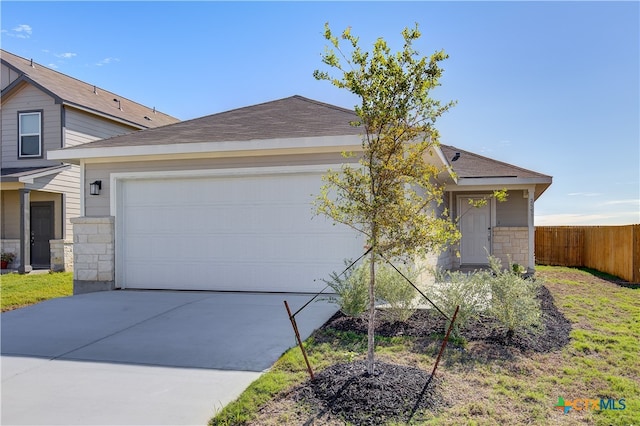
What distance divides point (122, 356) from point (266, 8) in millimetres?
6199

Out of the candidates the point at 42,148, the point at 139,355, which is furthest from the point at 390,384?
the point at 42,148

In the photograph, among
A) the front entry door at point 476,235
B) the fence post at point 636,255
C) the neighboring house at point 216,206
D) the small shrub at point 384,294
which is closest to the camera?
the small shrub at point 384,294

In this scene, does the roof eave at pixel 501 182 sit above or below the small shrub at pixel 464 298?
above

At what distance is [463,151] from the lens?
15.1m

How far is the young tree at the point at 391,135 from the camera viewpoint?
12.2 ft

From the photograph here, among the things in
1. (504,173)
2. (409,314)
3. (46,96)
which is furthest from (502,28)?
(46,96)

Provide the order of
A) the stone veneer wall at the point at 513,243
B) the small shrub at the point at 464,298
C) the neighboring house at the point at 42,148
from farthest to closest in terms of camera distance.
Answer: the neighboring house at the point at 42,148, the stone veneer wall at the point at 513,243, the small shrub at the point at 464,298

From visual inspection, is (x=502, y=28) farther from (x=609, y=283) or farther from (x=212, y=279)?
(x=212, y=279)

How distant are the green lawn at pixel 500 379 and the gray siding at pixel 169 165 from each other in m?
3.51

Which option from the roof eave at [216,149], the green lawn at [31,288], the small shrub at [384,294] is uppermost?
the roof eave at [216,149]

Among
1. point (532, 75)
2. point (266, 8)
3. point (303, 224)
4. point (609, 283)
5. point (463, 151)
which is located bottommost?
point (609, 283)

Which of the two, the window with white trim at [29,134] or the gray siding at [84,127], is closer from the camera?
the gray siding at [84,127]

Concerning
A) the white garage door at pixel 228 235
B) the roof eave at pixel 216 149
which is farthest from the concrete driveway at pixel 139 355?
the roof eave at pixel 216 149

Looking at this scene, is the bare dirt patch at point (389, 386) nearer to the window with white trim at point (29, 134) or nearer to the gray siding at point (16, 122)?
the gray siding at point (16, 122)
